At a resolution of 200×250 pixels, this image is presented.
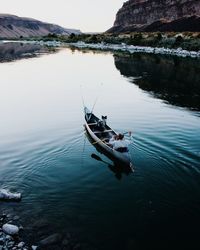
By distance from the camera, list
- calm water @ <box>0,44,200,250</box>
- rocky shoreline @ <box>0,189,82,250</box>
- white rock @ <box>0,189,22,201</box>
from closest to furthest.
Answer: rocky shoreline @ <box>0,189,82,250</box>
calm water @ <box>0,44,200,250</box>
white rock @ <box>0,189,22,201</box>

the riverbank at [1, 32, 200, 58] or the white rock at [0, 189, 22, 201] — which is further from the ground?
the white rock at [0, 189, 22, 201]

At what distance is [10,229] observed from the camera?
15.9 m

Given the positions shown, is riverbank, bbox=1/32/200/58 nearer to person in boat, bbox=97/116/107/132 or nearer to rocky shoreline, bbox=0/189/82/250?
person in boat, bbox=97/116/107/132

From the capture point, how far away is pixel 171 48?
375ft

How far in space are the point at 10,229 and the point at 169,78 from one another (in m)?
54.2

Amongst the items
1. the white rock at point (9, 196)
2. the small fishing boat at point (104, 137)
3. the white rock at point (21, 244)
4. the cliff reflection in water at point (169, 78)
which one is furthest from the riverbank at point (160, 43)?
the white rock at point (21, 244)

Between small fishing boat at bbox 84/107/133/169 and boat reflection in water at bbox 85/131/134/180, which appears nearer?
A: boat reflection in water at bbox 85/131/134/180

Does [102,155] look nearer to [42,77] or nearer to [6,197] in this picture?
[6,197]

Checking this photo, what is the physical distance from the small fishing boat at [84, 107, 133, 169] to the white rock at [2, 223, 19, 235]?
978 centimetres

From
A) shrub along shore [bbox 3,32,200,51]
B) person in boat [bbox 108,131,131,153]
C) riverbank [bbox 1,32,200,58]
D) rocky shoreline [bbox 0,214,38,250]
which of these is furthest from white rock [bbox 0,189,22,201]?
shrub along shore [bbox 3,32,200,51]

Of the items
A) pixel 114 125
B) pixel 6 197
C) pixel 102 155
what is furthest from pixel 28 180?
pixel 114 125

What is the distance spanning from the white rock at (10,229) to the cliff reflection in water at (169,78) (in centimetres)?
3095

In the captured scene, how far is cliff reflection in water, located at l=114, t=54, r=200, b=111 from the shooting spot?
48.6 m

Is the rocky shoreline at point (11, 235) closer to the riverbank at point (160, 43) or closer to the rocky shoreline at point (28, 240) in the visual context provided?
the rocky shoreline at point (28, 240)
